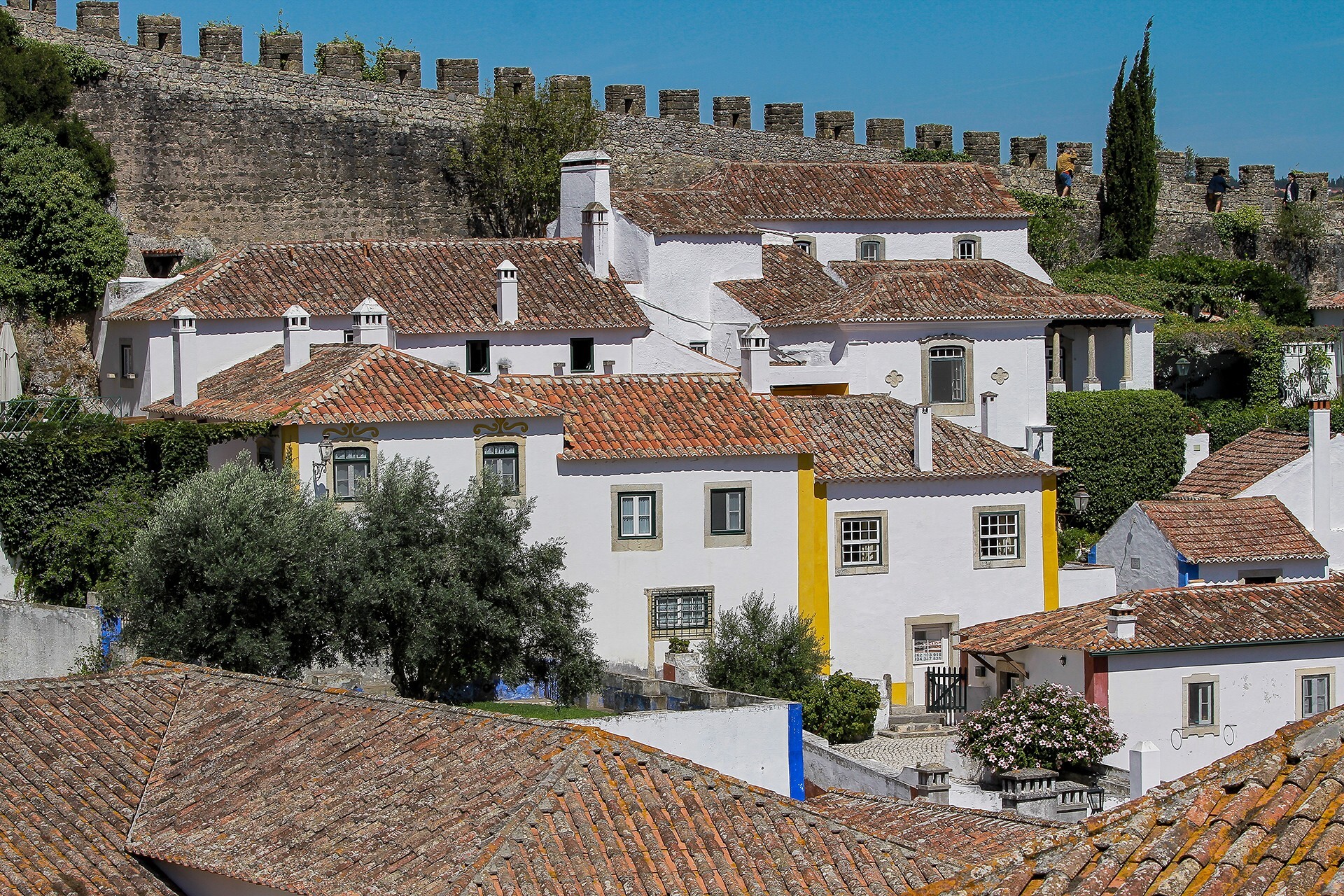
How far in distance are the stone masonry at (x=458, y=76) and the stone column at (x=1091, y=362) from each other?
15.3 m

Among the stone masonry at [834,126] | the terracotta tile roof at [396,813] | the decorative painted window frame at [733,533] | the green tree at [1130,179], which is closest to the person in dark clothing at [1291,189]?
the green tree at [1130,179]

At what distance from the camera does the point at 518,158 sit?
155 feet

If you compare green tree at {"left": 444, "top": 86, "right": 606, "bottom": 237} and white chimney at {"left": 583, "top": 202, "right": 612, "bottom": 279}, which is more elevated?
green tree at {"left": 444, "top": 86, "right": 606, "bottom": 237}

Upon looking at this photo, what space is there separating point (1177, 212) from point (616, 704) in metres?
36.2

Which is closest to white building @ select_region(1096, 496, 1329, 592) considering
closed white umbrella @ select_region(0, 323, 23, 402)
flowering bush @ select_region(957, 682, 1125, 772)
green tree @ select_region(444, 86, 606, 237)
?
flowering bush @ select_region(957, 682, 1125, 772)

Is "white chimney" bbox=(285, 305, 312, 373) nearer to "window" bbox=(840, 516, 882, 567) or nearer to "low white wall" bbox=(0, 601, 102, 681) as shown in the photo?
"low white wall" bbox=(0, 601, 102, 681)

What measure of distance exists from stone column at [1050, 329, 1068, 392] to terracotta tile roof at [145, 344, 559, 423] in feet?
54.7

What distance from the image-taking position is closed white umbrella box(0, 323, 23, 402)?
3772 cm

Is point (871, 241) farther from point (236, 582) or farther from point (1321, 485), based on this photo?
point (236, 582)

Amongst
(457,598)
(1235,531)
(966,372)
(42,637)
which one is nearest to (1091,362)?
(966,372)

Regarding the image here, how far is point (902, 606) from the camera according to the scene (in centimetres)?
3325

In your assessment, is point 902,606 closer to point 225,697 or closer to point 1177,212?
point 225,697

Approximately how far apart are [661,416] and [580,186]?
10.7 m

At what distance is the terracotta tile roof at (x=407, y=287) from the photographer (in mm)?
36094
